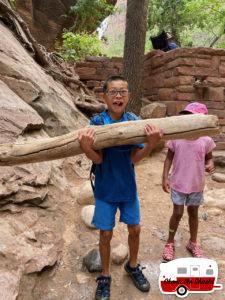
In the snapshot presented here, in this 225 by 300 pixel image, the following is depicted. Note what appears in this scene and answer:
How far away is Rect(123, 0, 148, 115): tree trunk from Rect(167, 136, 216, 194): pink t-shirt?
3.15 meters

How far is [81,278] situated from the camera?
9.04 feet

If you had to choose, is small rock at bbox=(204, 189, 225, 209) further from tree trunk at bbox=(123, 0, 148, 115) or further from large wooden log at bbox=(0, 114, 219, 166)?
large wooden log at bbox=(0, 114, 219, 166)

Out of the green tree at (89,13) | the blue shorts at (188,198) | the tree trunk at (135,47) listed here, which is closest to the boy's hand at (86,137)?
the blue shorts at (188,198)

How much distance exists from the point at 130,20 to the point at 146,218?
3.69 m

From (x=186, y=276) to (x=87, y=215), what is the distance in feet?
4.64

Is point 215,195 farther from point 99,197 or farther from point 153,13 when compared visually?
point 153,13

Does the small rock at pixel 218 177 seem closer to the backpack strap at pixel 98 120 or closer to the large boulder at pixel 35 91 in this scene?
the large boulder at pixel 35 91

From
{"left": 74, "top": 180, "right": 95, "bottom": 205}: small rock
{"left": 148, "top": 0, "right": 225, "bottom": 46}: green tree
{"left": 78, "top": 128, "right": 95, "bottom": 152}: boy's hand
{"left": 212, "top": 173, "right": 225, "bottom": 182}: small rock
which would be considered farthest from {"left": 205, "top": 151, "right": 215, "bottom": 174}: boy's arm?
{"left": 148, "top": 0, "right": 225, "bottom": 46}: green tree

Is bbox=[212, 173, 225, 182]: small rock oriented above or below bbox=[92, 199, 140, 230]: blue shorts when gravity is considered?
above

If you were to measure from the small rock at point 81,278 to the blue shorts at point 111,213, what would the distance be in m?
0.60

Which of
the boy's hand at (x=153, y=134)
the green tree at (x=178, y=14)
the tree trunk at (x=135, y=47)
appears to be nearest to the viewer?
the boy's hand at (x=153, y=134)

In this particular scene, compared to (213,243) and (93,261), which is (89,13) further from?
(93,261)

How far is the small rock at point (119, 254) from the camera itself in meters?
2.92

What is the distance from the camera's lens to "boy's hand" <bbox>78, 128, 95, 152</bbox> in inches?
79.5
